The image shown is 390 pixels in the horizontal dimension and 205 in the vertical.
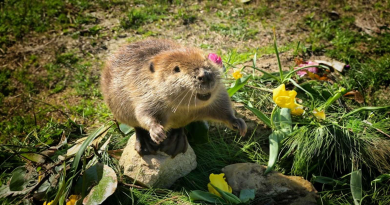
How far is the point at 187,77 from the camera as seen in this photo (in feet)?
9.48

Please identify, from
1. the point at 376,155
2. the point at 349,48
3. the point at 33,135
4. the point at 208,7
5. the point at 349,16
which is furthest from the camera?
the point at 208,7

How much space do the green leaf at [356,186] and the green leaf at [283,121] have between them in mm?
653

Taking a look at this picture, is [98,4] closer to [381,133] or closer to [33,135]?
[33,135]

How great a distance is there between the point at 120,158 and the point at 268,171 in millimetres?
1310

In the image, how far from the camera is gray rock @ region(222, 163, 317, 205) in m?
3.25

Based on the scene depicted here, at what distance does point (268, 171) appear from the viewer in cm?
333

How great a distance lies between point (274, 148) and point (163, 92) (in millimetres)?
1089

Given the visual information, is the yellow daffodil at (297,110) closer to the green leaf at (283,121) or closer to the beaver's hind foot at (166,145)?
the green leaf at (283,121)

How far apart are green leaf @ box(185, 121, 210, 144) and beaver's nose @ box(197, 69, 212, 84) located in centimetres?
89

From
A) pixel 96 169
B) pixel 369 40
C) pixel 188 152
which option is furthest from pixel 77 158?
pixel 369 40

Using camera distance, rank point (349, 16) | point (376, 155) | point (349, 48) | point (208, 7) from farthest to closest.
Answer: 1. point (208, 7)
2. point (349, 16)
3. point (349, 48)
4. point (376, 155)

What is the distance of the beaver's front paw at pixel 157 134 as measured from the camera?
10.1 feet

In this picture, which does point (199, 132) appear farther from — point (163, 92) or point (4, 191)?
point (4, 191)

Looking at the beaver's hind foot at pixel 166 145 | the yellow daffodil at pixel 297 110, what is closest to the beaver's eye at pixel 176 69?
the beaver's hind foot at pixel 166 145
